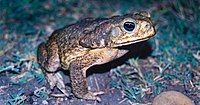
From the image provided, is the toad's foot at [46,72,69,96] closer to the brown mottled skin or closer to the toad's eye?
the brown mottled skin

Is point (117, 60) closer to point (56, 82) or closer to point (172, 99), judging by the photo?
point (56, 82)

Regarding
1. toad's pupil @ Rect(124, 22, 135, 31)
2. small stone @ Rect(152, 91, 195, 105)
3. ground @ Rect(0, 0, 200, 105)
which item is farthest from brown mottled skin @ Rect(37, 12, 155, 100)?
small stone @ Rect(152, 91, 195, 105)

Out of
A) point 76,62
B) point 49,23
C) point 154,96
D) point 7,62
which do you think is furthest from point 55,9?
point 154,96

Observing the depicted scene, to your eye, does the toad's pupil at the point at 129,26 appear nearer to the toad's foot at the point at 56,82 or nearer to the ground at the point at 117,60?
the ground at the point at 117,60

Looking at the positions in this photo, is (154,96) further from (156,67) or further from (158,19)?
(158,19)

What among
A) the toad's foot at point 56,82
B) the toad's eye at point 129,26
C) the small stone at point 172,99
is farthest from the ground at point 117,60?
the toad's eye at point 129,26

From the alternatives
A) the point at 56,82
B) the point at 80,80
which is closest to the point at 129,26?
the point at 80,80
